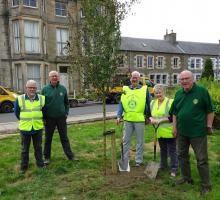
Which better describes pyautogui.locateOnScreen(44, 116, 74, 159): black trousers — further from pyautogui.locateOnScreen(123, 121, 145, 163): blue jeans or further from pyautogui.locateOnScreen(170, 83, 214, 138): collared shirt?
pyautogui.locateOnScreen(170, 83, 214, 138): collared shirt

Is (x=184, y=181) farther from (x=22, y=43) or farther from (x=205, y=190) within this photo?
(x=22, y=43)

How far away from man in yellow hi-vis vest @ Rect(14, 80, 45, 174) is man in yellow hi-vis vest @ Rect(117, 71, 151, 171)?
72.3 inches

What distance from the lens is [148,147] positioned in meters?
8.66

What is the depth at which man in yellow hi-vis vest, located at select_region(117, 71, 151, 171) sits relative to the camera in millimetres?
6402

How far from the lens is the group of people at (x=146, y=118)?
5105 millimetres

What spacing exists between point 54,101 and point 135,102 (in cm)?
186

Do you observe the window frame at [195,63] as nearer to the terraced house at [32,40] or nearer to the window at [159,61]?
the window at [159,61]

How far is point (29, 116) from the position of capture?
644cm

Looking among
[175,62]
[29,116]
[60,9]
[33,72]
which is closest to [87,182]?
[29,116]

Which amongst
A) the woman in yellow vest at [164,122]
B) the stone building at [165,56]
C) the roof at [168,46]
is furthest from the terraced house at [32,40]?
the woman in yellow vest at [164,122]

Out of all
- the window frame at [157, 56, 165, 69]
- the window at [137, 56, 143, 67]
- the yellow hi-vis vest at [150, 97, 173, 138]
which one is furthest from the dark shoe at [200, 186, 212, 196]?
the window frame at [157, 56, 165, 69]

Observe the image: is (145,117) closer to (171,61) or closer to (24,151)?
(24,151)

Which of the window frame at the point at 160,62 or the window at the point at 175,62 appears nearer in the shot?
the window frame at the point at 160,62

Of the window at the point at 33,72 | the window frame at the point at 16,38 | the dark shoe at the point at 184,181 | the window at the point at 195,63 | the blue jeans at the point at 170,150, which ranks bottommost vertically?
the dark shoe at the point at 184,181
